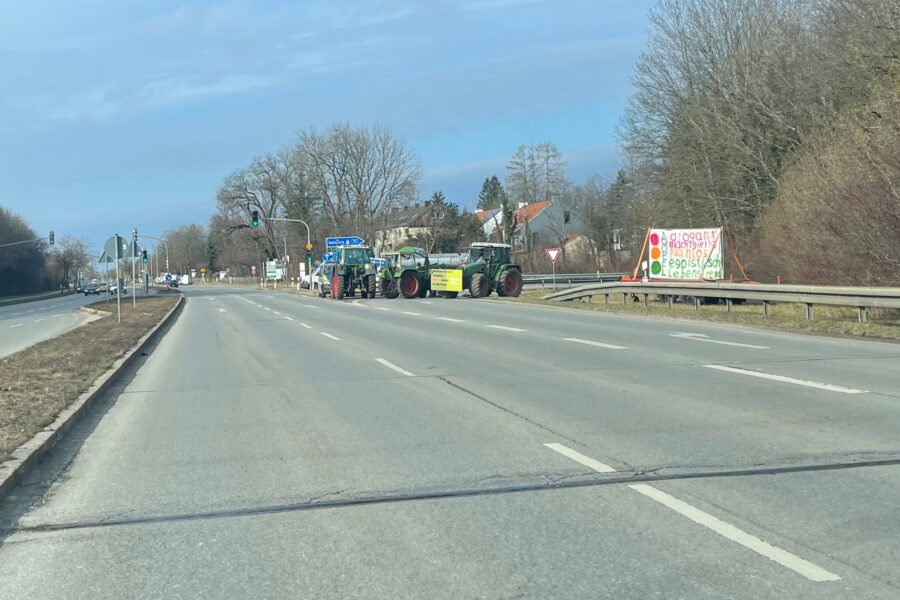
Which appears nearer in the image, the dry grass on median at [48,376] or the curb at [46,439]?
the curb at [46,439]

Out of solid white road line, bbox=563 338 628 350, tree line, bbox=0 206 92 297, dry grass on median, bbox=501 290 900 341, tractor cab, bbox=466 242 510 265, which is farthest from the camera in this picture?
tree line, bbox=0 206 92 297

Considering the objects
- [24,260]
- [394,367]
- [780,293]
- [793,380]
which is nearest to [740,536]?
[793,380]

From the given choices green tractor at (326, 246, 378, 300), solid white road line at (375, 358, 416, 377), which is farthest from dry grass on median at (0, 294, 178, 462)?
green tractor at (326, 246, 378, 300)

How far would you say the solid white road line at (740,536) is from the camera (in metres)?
4.28

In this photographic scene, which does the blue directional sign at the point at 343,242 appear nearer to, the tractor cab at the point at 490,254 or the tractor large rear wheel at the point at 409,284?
the tractor large rear wheel at the point at 409,284

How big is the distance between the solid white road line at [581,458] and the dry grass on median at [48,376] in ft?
15.1

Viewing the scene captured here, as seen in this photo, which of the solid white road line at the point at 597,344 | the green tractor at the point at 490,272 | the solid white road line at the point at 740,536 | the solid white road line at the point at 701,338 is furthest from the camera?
the green tractor at the point at 490,272

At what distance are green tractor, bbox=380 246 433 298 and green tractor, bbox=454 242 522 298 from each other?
308 centimetres

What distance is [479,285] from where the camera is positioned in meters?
38.2

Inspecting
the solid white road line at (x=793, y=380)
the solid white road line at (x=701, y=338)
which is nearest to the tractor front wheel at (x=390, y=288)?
the solid white road line at (x=701, y=338)

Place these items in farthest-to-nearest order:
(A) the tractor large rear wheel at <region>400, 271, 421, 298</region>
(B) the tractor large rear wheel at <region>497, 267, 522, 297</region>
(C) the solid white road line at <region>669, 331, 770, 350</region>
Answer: (A) the tractor large rear wheel at <region>400, 271, 421, 298</region>
(B) the tractor large rear wheel at <region>497, 267, 522, 297</region>
(C) the solid white road line at <region>669, 331, 770, 350</region>

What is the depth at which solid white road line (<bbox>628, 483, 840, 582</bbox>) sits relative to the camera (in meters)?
4.28

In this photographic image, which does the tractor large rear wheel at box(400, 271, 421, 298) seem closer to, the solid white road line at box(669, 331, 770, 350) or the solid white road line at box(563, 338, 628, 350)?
A: the solid white road line at box(669, 331, 770, 350)

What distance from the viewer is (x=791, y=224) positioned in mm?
25328
